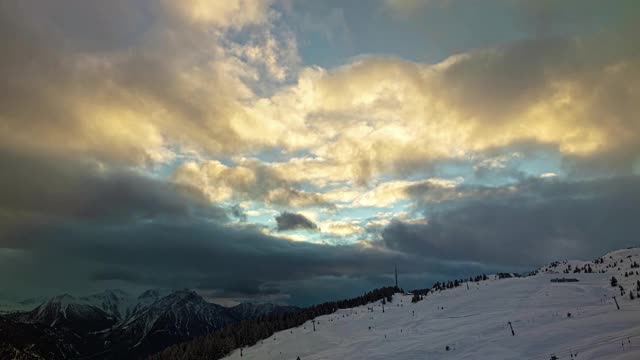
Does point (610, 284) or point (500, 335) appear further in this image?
point (610, 284)

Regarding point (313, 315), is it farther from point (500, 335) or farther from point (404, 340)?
point (500, 335)

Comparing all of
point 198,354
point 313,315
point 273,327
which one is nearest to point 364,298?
point 313,315

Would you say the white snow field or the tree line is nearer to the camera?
the white snow field

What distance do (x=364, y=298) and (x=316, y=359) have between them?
77.3 meters

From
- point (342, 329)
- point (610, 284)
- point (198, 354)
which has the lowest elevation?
point (198, 354)

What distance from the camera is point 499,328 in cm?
4525

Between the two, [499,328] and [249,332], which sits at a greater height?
[499,328]

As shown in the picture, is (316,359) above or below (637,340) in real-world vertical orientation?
below

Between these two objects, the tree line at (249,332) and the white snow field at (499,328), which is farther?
the tree line at (249,332)

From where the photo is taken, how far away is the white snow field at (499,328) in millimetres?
32781

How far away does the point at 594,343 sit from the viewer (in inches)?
1161

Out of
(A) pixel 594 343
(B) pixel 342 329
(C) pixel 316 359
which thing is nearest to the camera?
(A) pixel 594 343

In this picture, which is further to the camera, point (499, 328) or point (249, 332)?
point (249, 332)

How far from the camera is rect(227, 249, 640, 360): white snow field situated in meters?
32.8
